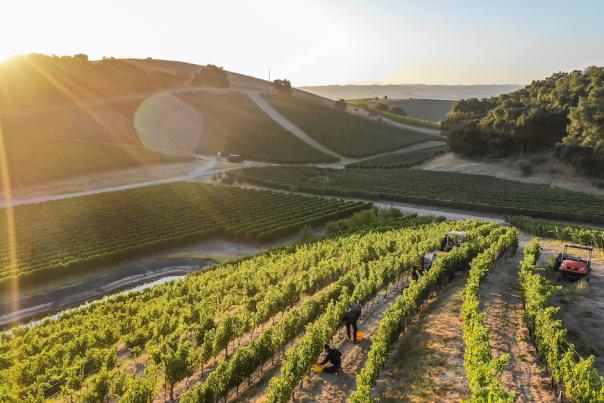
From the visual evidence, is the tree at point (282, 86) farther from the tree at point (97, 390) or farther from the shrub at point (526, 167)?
the tree at point (97, 390)

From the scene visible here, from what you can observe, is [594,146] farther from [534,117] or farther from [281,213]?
[281,213]

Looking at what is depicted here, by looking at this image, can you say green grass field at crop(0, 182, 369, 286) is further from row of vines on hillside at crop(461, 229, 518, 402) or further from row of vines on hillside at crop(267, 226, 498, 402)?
row of vines on hillside at crop(461, 229, 518, 402)

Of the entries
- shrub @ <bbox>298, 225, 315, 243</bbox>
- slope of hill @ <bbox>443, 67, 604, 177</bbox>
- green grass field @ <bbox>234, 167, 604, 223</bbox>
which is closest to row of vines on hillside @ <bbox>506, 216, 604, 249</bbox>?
green grass field @ <bbox>234, 167, 604, 223</bbox>

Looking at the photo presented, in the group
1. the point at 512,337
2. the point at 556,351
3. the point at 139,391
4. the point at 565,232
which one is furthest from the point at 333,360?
the point at 565,232

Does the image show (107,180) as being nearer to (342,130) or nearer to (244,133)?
(244,133)

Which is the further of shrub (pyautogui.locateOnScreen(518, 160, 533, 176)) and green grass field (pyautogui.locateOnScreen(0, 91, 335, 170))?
green grass field (pyautogui.locateOnScreen(0, 91, 335, 170))
